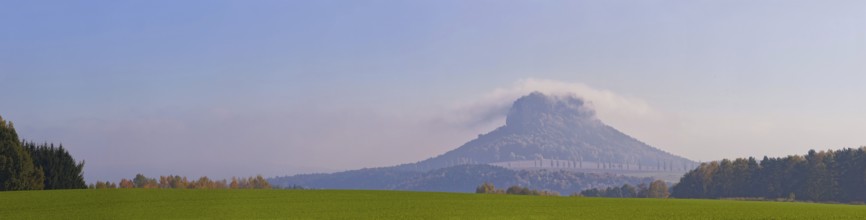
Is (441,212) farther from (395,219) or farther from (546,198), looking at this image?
(546,198)

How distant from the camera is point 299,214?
52.7 meters

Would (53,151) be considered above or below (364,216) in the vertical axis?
above

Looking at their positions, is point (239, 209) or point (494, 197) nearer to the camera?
point (239, 209)

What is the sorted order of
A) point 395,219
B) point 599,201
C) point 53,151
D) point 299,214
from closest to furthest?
point 395,219 → point 299,214 → point 599,201 → point 53,151

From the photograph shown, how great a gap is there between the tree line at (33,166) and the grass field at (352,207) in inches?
507

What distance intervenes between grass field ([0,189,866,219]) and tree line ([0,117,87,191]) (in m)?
12.9

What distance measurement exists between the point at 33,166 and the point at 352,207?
40628 mm

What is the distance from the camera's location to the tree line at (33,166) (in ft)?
265

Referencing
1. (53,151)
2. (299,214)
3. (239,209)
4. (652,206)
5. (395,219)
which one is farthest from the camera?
(53,151)

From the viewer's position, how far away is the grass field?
5225 cm

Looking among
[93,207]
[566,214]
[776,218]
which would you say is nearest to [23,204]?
[93,207]

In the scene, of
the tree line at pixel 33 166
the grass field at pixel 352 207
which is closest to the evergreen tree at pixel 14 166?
the tree line at pixel 33 166

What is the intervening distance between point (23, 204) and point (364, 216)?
2436 centimetres

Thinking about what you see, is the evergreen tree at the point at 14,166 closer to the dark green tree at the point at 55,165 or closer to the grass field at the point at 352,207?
the dark green tree at the point at 55,165
